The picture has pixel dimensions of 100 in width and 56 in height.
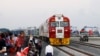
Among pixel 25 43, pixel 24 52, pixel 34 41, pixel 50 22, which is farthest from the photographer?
pixel 50 22

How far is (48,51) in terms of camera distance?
1405cm

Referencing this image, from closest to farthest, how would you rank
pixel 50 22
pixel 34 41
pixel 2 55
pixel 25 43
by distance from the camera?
pixel 2 55 < pixel 34 41 < pixel 25 43 < pixel 50 22

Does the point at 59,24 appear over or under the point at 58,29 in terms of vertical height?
over

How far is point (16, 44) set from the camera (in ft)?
75.6

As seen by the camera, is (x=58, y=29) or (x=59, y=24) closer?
(x=58, y=29)

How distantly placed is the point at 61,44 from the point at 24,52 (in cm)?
2896

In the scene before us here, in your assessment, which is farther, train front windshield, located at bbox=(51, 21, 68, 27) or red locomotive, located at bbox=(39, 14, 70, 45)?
train front windshield, located at bbox=(51, 21, 68, 27)

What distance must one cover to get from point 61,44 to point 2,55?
26066 millimetres

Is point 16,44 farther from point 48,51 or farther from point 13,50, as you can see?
point 48,51

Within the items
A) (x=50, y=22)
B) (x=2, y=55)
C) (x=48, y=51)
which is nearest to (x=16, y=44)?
(x=2, y=55)

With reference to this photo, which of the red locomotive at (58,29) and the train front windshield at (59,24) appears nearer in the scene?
the red locomotive at (58,29)

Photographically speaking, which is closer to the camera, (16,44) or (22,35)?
(22,35)

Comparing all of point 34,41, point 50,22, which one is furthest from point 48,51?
point 50,22

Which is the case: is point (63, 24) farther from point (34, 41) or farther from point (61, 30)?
point (34, 41)
